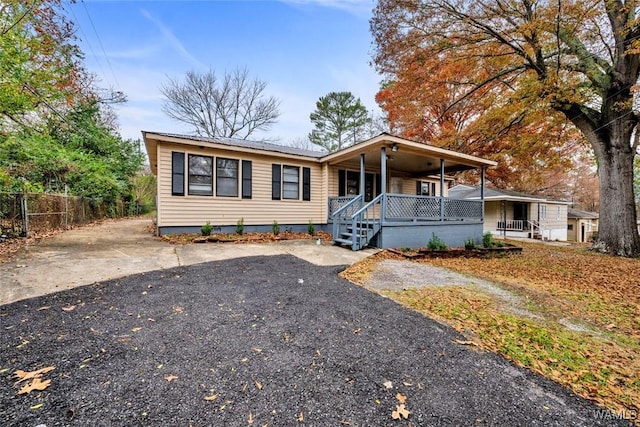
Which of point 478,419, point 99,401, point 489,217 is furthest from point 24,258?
point 489,217

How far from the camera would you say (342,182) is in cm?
1134

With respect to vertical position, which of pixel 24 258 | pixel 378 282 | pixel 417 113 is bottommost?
pixel 378 282

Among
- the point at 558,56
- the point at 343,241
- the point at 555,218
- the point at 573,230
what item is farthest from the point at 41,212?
the point at 573,230

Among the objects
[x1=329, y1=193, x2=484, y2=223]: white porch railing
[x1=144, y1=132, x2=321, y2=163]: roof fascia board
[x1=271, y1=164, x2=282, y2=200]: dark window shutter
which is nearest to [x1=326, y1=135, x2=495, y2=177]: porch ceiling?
[x1=144, y1=132, x2=321, y2=163]: roof fascia board

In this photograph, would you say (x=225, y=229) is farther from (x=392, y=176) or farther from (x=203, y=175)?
(x=392, y=176)

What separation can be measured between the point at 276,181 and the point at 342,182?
2.94m

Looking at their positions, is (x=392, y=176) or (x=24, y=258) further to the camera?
(x=392, y=176)

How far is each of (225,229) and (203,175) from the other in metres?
1.91

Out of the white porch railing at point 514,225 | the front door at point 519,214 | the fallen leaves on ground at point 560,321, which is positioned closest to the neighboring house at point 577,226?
the front door at point 519,214

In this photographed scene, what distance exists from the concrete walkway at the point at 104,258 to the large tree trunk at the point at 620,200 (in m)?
8.88

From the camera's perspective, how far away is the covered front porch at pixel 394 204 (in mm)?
8008

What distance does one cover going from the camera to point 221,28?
14.0 metres

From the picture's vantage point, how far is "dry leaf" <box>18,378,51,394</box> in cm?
173

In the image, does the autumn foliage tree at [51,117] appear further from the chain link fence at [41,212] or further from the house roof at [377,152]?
the house roof at [377,152]
